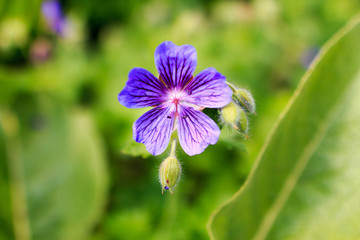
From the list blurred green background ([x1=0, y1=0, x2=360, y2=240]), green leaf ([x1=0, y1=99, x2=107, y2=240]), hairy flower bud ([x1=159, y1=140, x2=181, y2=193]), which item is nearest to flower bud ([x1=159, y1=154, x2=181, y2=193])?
hairy flower bud ([x1=159, y1=140, x2=181, y2=193])

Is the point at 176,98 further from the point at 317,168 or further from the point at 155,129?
the point at 317,168

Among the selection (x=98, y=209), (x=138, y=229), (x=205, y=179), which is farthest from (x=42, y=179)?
(x=205, y=179)

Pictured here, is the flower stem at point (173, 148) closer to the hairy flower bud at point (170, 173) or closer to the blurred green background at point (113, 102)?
the hairy flower bud at point (170, 173)

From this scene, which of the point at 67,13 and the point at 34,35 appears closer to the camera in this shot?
the point at 34,35

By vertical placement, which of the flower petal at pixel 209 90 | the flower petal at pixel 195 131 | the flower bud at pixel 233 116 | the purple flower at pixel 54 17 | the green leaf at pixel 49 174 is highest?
the purple flower at pixel 54 17

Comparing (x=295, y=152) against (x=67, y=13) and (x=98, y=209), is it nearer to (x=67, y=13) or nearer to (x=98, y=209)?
(x=98, y=209)

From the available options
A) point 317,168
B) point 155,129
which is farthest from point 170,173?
point 317,168

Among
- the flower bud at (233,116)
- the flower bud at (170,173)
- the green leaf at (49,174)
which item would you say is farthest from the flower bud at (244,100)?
the green leaf at (49,174)
